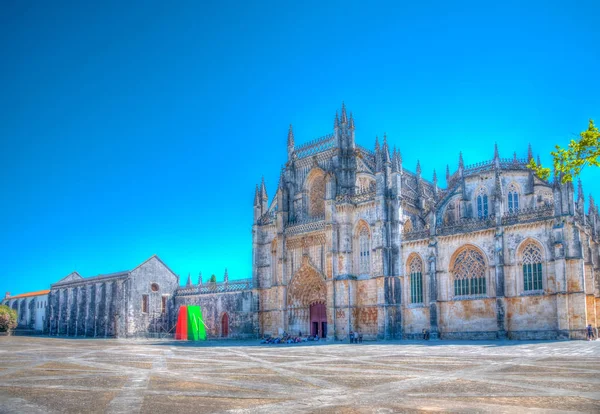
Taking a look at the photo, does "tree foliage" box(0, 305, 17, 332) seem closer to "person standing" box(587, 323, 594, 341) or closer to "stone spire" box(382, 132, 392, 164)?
"stone spire" box(382, 132, 392, 164)

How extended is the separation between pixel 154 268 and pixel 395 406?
54658 mm

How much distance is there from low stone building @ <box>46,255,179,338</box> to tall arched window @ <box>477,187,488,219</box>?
117ft

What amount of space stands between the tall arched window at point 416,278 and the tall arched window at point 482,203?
31.8 feet

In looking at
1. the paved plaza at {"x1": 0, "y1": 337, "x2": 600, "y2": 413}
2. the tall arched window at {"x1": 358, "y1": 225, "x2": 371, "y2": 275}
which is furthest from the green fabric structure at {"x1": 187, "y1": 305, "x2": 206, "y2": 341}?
the paved plaza at {"x1": 0, "y1": 337, "x2": 600, "y2": 413}

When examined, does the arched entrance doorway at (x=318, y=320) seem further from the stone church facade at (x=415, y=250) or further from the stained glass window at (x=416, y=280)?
the stained glass window at (x=416, y=280)

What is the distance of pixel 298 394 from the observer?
40.8 ft

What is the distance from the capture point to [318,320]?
160ft

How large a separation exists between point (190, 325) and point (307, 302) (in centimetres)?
1365

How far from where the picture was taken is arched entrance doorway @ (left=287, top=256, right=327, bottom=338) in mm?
48406

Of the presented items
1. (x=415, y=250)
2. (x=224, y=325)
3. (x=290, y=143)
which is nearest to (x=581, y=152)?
(x=415, y=250)

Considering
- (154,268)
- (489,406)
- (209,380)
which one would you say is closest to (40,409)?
(209,380)

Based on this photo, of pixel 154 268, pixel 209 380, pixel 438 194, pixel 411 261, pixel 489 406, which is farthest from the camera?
pixel 154 268

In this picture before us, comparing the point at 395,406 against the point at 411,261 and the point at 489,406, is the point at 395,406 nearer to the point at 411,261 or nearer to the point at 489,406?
the point at 489,406

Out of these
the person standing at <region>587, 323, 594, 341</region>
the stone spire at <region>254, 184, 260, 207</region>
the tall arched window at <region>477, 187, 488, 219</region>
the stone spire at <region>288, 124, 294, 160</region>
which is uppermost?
the stone spire at <region>288, 124, 294, 160</region>
